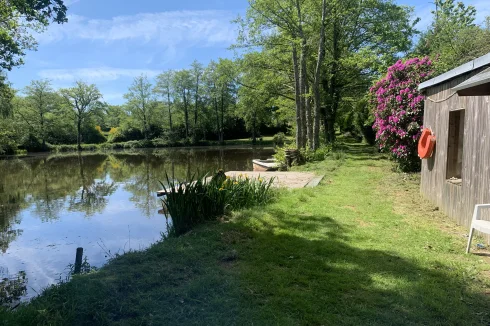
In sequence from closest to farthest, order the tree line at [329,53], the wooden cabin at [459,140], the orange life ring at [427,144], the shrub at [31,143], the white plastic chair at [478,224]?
the white plastic chair at [478,224] → the wooden cabin at [459,140] → the orange life ring at [427,144] → the tree line at [329,53] → the shrub at [31,143]

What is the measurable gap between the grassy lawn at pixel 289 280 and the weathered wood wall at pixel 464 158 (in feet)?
1.35

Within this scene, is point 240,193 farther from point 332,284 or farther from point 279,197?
point 332,284

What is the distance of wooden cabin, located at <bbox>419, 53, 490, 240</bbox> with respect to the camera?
4152mm

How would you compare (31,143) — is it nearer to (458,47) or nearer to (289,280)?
(458,47)

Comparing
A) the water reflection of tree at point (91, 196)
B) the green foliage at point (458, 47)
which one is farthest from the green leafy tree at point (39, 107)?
the green foliage at point (458, 47)

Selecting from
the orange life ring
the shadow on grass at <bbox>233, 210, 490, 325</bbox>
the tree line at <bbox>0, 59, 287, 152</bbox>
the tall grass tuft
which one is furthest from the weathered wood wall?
the tree line at <bbox>0, 59, 287, 152</bbox>

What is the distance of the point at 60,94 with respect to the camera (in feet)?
151

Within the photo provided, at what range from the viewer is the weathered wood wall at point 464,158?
425 cm

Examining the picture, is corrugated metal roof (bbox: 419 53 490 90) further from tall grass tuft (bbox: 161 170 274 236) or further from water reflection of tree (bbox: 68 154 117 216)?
water reflection of tree (bbox: 68 154 117 216)

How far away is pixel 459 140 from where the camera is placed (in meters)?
5.88

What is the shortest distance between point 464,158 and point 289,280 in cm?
348

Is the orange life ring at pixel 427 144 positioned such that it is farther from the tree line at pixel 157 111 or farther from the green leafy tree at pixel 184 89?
the green leafy tree at pixel 184 89

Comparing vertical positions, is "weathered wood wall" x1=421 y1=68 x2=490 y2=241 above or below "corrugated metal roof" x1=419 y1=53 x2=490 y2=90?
below

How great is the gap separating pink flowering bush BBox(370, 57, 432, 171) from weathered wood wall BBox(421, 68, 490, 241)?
1920mm
